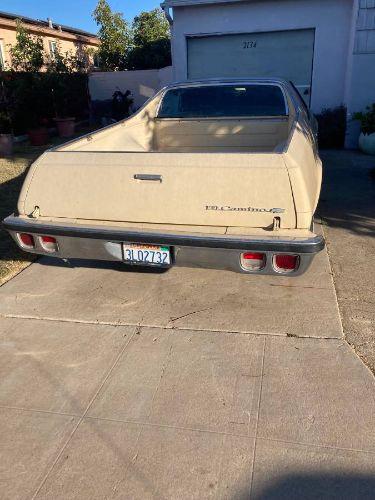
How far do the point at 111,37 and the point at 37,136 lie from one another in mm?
12313

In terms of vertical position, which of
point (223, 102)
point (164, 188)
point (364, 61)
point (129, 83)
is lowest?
point (164, 188)

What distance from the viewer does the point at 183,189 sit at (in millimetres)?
3016

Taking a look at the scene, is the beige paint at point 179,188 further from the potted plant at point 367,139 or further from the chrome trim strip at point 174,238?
the potted plant at point 367,139

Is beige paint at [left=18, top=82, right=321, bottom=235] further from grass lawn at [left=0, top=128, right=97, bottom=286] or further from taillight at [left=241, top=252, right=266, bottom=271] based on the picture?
grass lawn at [left=0, top=128, right=97, bottom=286]

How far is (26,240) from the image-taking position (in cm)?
344

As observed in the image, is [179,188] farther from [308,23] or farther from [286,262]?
[308,23]

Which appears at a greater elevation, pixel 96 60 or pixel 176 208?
pixel 96 60

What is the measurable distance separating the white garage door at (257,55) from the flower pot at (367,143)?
2001 millimetres

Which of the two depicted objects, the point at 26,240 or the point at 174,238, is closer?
the point at 174,238

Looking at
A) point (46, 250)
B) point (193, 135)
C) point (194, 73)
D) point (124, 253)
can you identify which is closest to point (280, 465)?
point (124, 253)

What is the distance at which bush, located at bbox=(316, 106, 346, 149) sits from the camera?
1023 cm

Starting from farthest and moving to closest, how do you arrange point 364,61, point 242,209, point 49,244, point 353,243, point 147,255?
1. point 364,61
2. point 353,243
3. point 49,244
4. point 147,255
5. point 242,209

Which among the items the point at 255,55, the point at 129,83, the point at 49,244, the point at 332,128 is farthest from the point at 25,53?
the point at 49,244

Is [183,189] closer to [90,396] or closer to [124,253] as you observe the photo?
[124,253]
